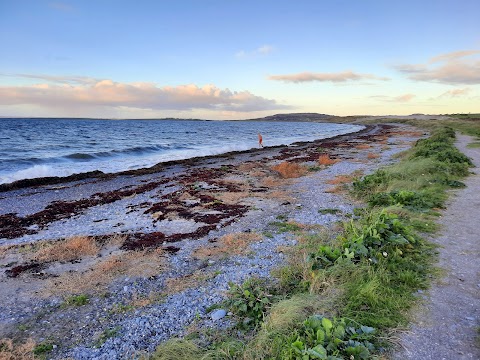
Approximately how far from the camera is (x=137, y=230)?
10.4m

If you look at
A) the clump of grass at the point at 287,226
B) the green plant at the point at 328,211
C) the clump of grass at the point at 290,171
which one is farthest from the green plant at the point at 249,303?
the clump of grass at the point at 290,171

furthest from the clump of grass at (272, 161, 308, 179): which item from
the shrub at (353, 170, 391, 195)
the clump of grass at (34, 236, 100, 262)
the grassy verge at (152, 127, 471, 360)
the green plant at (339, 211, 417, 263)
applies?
the clump of grass at (34, 236, 100, 262)

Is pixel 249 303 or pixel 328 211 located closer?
pixel 249 303

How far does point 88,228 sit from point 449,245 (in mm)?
10520

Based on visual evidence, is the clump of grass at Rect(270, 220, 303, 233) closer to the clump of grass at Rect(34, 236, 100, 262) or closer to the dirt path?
the dirt path

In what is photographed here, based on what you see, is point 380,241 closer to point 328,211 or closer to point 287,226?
point 287,226

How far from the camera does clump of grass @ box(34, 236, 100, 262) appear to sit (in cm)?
817

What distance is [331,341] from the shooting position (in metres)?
3.74

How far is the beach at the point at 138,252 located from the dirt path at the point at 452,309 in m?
2.77

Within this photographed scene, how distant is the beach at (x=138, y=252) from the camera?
211 inches

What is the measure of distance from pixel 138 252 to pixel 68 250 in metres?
1.86

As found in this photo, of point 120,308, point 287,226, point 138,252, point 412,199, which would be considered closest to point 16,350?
point 120,308

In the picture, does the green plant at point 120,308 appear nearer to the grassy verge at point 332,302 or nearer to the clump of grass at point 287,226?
the grassy verge at point 332,302

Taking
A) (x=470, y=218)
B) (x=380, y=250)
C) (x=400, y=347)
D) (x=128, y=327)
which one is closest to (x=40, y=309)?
(x=128, y=327)
